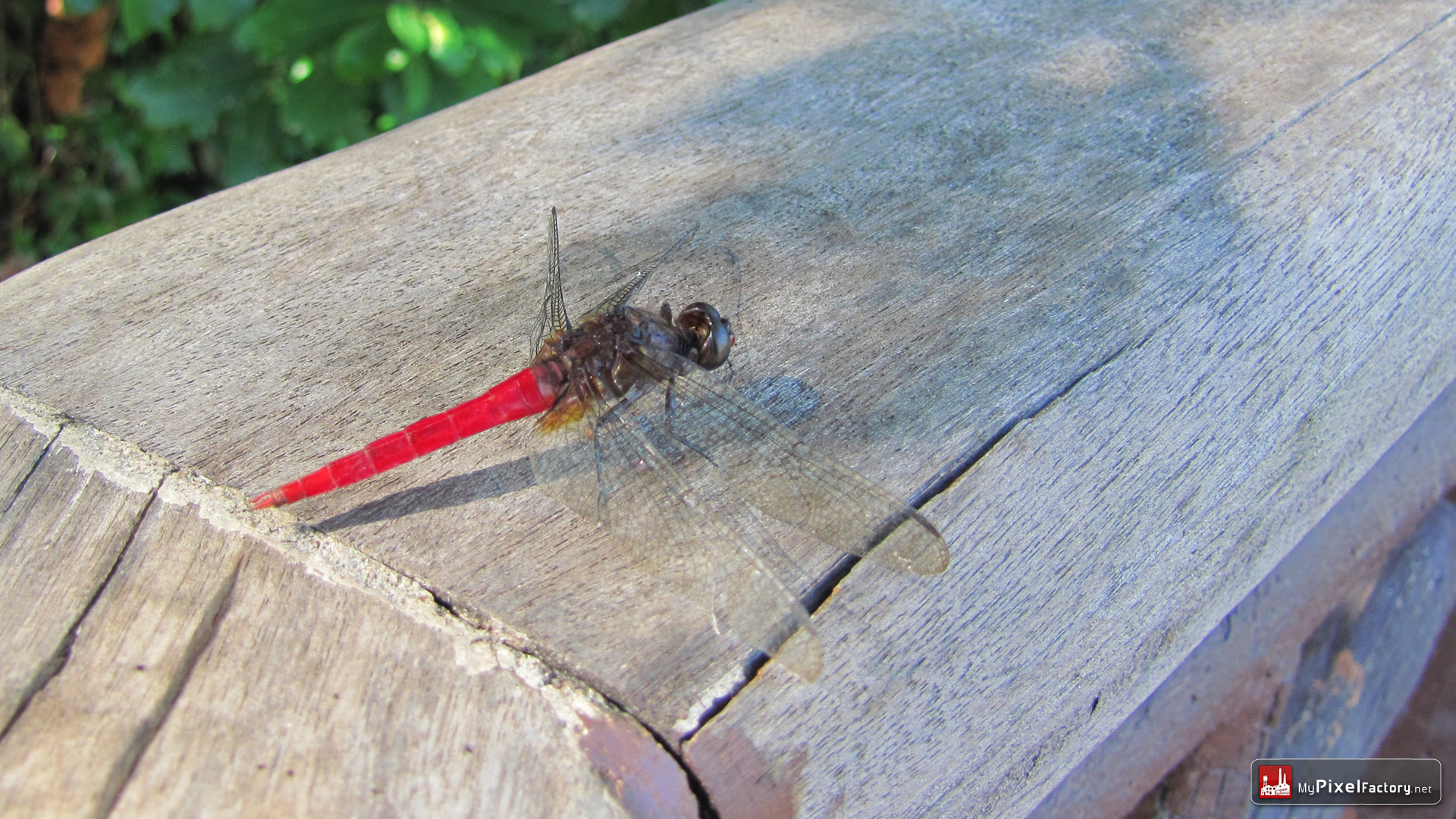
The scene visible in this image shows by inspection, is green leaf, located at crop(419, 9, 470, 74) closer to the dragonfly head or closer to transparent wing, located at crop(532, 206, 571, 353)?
transparent wing, located at crop(532, 206, 571, 353)

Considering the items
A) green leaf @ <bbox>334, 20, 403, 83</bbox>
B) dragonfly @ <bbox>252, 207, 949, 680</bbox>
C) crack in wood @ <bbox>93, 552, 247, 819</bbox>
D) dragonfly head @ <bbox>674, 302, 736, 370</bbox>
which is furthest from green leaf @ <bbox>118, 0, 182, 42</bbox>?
crack in wood @ <bbox>93, 552, 247, 819</bbox>

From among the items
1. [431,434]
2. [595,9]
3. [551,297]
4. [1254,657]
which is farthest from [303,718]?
[595,9]

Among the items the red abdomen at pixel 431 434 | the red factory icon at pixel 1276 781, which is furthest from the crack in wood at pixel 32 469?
the red factory icon at pixel 1276 781

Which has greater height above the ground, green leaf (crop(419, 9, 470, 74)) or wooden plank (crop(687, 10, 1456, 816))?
green leaf (crop(419, 9, 470, 74))

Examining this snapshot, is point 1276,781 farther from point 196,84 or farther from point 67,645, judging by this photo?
point 196,84

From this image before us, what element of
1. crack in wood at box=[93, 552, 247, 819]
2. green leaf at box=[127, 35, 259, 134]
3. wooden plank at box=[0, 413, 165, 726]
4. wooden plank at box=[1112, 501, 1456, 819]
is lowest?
wooden plank at box=[1112, 501, 1456, 819]

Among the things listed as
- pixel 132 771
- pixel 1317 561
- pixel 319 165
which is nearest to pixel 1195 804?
pixel 1317 561

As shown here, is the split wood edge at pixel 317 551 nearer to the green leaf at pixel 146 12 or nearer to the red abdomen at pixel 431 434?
the red abdomen at pixel 431 434
